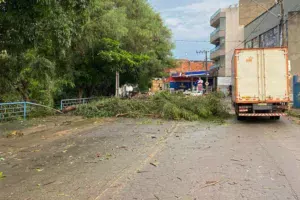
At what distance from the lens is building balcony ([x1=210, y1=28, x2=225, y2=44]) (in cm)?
6664

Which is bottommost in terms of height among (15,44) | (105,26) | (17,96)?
(17,96)

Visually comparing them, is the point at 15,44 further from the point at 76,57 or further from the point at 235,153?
the point at 76,57

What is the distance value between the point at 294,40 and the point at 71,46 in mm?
20577

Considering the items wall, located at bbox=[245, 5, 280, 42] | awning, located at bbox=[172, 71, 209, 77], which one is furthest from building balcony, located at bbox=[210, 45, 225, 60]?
wall, located at bbox=[245, 5, 280, 42]

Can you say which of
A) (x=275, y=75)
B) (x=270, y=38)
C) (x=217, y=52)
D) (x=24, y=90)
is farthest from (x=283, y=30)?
(x=217, y=52)

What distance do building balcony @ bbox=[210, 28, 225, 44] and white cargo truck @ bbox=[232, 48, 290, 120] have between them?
5112cm

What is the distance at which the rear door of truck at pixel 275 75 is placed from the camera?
54.7 ft

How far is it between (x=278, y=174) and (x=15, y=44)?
970 centimetres

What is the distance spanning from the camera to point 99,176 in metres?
6.88

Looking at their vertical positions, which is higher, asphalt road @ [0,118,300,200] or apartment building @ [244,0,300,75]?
apartment building @ [244,0,300,75]

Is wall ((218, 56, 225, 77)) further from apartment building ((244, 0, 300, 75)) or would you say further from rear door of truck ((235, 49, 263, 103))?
rear door of truck ((235, 49, 263, 103))

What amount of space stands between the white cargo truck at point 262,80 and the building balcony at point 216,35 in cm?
5112

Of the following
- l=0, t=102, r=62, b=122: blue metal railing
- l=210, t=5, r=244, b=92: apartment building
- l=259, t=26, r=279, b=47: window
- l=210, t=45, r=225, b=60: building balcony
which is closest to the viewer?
l=0, t=102, r=62, b=122: blue metal railing

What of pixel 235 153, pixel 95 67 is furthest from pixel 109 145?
pixel 95 67
